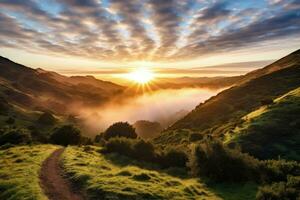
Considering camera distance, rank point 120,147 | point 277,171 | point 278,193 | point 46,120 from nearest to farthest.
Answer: point 278,193, point 277,171, point 120,147, point 46,120

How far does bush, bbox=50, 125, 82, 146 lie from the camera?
253 feet

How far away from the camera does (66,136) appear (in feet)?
257

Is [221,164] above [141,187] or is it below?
above

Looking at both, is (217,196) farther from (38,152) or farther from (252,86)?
(252,86)

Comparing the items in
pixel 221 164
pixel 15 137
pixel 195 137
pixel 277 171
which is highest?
pixel 221 164

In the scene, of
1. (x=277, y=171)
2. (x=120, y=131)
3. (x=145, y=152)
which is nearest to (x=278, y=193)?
(x=277, y=171)

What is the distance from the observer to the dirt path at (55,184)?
91.2ft

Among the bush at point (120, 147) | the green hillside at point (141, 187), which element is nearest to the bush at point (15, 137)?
the bush at point (120, 147)

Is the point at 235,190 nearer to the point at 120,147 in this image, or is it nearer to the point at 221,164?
the point at 221,164

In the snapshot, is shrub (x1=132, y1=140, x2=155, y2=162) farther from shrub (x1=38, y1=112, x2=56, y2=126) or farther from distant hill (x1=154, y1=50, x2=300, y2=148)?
shrub (x1=38, y1=112, x2=56, y2=126)

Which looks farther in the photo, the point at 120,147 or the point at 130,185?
the point at 120,147

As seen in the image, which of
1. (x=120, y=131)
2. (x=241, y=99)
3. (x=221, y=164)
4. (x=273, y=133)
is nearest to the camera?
(x=221, y=164)

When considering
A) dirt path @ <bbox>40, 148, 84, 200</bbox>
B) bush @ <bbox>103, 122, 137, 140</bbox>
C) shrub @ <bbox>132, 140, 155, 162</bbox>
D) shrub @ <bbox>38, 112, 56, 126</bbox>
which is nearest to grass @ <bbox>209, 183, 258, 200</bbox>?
dirt path @ <bbox>40, 148, 84, 200</bbox>

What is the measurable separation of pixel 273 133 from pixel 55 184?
5080 cm
